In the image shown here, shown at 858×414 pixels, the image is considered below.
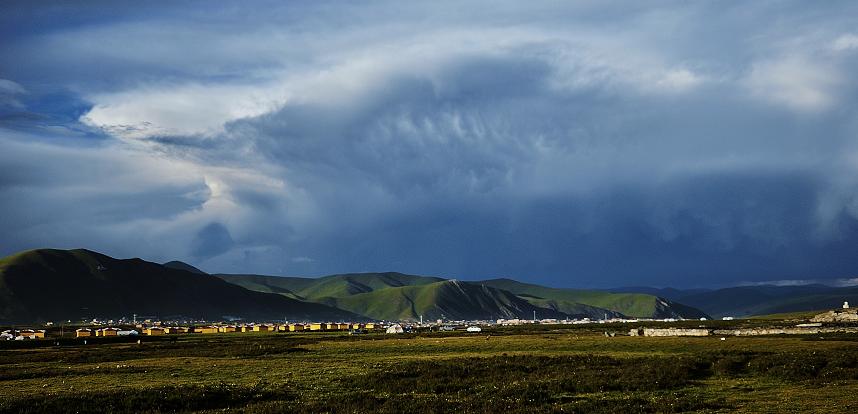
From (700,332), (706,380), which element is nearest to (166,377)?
(706,380)

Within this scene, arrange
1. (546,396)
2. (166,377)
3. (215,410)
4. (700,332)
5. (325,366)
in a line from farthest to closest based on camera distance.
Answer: (700,332), (325,366), (166,377), (546,396), (215,410)

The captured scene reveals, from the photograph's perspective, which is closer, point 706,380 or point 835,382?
point 835,382

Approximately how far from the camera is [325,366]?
2534 inches

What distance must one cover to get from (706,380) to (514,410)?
20.4 metres

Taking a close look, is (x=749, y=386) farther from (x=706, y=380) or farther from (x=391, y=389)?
(x=391, y=389)

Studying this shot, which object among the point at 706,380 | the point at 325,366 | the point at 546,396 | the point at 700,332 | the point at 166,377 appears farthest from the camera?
the point at 700,332

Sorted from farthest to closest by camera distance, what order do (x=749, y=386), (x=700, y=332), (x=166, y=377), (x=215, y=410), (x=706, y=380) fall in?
(x=700, y=332) → (x=166, y=377) → (x=706, y=380) → (x=749, y=386) → (x=215, y=410)

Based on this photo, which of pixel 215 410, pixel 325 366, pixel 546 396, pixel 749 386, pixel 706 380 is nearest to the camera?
pixel 215 410

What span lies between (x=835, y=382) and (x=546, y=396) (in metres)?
18.9

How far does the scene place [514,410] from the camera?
3372 centimetres

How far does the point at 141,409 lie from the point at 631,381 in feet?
96.2

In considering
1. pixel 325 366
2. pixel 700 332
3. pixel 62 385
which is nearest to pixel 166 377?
pixel 62 385

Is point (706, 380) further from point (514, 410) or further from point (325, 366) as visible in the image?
point (325, 366)

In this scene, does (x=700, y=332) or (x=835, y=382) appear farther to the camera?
(x=700, y=332)
